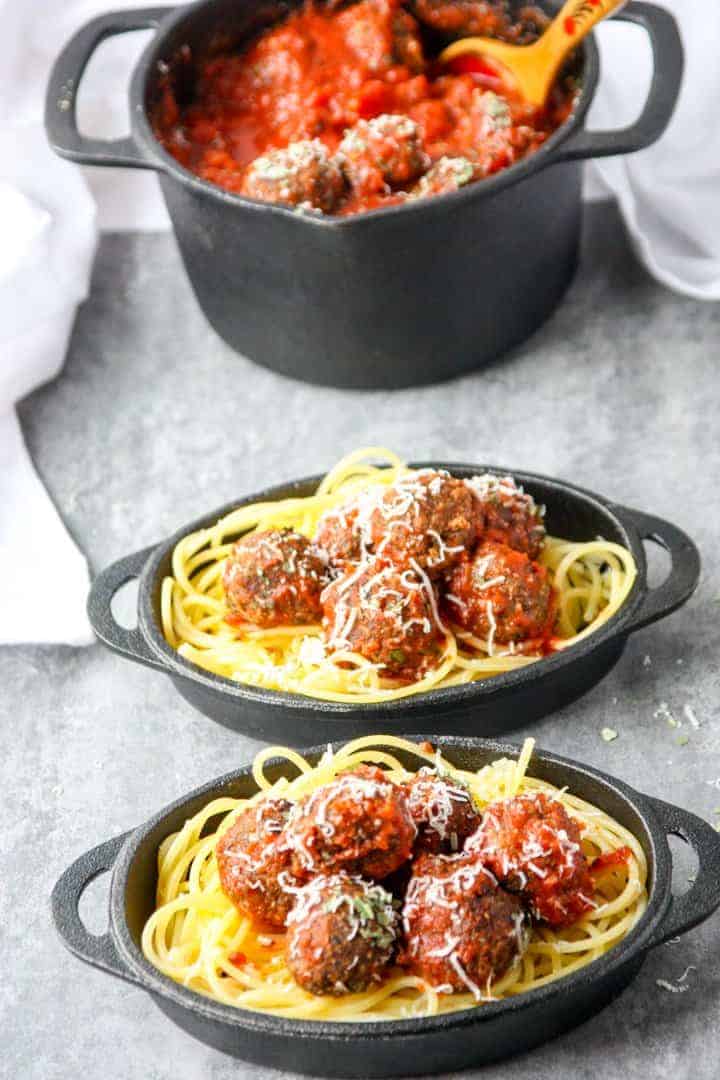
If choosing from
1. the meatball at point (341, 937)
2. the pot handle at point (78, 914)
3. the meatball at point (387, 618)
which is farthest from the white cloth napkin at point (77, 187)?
the meatball at point (341, 937)

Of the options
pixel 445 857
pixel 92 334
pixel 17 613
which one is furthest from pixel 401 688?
pixel 92 334

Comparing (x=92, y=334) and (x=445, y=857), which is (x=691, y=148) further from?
(x=445, y=857)

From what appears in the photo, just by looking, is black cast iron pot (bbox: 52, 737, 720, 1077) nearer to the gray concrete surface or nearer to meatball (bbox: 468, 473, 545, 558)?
the gray concrete surface

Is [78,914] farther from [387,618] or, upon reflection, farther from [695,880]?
[695,880]

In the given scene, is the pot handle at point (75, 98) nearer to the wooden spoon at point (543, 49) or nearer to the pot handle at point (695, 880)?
the wooden spoon at point (543, 49)

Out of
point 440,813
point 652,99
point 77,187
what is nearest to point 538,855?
point 440,813
